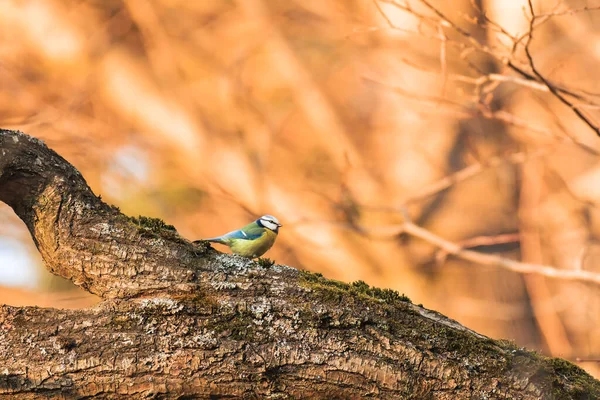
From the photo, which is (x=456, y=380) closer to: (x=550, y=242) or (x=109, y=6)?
(x=550, y=242)

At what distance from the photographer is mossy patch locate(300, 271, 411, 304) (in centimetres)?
194

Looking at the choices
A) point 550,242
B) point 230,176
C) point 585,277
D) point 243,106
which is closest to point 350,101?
point 243,106

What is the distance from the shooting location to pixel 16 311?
69.9 inches

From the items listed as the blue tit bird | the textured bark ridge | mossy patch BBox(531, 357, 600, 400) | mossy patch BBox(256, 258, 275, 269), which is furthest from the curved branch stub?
the blue tit bird

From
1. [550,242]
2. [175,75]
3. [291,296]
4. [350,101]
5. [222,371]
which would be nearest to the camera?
[222,371]

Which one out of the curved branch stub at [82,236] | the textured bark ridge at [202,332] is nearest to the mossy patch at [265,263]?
the textured bark ridge at [202,332]

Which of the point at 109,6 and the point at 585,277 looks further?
the point at 109,6

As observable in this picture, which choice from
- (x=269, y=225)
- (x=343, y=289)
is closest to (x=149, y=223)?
(x=343, y=289)

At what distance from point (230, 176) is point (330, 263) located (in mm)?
1677

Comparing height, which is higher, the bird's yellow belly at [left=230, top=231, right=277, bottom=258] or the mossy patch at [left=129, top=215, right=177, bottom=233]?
the bird's yellow belly at [left=230, top=231, right=277, bottom=258]

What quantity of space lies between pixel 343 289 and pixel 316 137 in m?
7.18

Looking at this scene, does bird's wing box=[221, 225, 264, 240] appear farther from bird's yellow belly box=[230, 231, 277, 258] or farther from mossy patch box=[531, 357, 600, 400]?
mossy patch box=[531, 357, 600, 400]

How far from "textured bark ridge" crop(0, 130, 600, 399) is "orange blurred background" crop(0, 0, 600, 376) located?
212 inches

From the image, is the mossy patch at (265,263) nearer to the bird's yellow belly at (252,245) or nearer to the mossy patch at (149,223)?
the mossy patch at (149,223)
